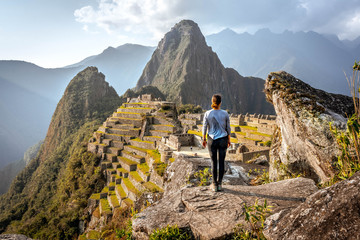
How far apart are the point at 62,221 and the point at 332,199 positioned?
23.8 meters

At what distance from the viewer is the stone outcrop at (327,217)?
1432mm

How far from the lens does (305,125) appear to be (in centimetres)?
326

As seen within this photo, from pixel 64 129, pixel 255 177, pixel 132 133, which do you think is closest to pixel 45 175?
pixel 64 129

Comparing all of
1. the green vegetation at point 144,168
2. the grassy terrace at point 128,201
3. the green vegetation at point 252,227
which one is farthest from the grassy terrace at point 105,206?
the green vegetation at point 252,227

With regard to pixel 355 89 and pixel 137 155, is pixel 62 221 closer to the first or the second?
pixel 137 155

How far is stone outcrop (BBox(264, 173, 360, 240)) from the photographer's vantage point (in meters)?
1.43

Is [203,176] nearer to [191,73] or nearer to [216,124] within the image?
[216,124]

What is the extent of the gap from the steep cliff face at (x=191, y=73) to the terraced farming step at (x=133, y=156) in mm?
113655

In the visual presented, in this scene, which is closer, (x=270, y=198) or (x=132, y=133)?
(x=270, y=198)

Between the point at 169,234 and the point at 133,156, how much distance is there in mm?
20362

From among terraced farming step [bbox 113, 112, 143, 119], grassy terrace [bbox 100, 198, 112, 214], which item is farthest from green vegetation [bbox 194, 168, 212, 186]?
terraced farming step [bbox 113, 112, 143, 119]

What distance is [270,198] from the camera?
2811 mm

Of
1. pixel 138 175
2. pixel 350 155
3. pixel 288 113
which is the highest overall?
pixel 288 113

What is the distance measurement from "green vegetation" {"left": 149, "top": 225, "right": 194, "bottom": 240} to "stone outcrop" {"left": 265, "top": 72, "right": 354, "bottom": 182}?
92.6 inches
